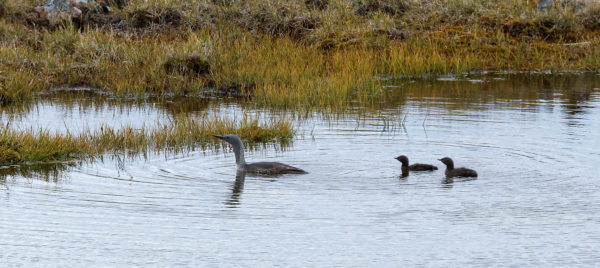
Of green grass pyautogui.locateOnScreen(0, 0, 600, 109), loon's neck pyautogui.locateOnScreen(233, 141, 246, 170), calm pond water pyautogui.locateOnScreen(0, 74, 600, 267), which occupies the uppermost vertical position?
green grass pyautogui.locateOnScreen(0, 0, 600, 109)

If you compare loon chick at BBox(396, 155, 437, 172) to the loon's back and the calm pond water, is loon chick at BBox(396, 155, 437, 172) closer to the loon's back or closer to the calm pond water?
the calm pond water

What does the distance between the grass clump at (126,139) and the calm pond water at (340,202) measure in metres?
0.40

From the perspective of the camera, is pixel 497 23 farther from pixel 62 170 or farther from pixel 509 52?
pixel 62 170

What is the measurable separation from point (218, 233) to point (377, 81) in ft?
42.6

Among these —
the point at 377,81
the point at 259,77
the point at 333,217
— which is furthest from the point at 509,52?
the point at 333,217

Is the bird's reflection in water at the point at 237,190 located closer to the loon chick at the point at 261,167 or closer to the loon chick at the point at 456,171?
the loon chick at the point at 261,167

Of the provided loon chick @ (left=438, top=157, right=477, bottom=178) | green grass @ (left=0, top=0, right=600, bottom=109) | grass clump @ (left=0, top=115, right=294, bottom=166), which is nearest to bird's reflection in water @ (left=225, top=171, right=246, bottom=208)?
grass clump @ (left=0, top=115, right=294, bottom=166)

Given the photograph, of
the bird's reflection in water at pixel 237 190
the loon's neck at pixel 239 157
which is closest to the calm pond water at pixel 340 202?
the bird's reflection in water at pixel 237 190

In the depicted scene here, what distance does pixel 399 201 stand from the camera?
952 cm

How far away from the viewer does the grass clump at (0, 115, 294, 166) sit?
11.9m

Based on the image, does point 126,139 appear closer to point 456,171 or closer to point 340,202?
point 340,202

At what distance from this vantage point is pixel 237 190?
33.7ft

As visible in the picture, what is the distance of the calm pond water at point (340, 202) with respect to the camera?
299 inches

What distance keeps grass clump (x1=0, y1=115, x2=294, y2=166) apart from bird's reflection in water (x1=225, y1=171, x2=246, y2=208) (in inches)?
73.9
